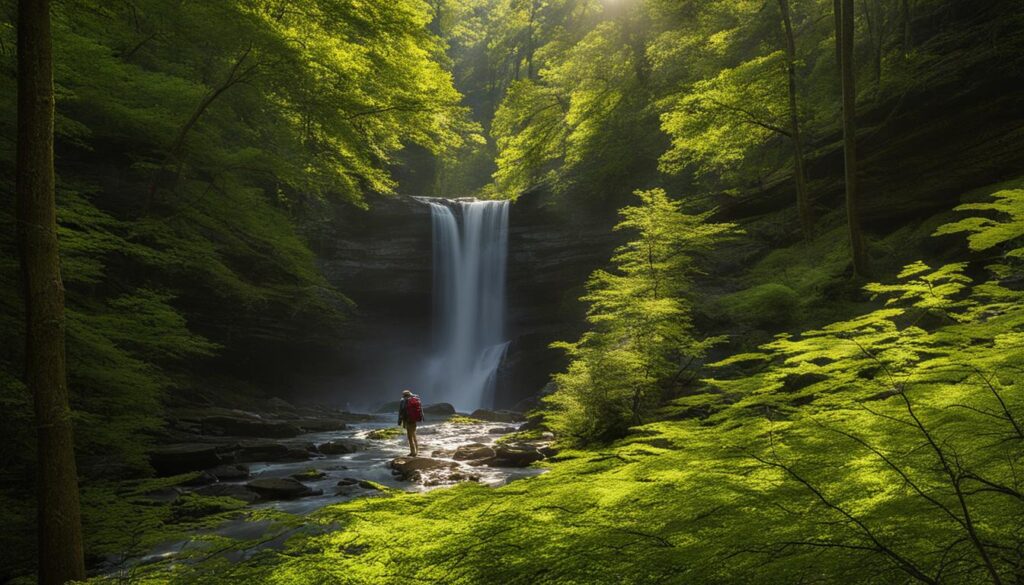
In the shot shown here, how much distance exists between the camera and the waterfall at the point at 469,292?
3350cm

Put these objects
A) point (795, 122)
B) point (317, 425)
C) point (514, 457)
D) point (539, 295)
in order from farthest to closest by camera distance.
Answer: point (539, 295) < point (317, 425) < point (795, 122) < point (514, 457)

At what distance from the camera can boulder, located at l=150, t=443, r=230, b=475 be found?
11.9 m

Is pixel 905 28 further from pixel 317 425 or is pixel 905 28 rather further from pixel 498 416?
pixel 317 425

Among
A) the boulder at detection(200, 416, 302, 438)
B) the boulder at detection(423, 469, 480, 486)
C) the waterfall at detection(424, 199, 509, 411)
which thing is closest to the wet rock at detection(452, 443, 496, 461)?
the boulder at detection(423, 469, 480, 486)

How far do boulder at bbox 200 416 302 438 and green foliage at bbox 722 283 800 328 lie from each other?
14360mm

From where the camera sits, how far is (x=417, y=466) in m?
12.9

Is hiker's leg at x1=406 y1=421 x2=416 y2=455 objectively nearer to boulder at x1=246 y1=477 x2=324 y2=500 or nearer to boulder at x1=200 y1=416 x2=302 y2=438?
boulder at x1=246 y1=477 x2=324 y2=500

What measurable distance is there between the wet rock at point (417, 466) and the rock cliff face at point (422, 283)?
1505 centimetres

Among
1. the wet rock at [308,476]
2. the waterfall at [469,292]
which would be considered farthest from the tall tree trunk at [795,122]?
the waterfall at [469,292]

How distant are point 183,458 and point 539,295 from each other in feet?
77.6

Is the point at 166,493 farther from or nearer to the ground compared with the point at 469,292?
nearer to the ground

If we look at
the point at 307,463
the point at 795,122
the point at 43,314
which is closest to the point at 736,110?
the point at 795,122

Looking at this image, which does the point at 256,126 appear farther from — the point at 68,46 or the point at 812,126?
the point at 812,126

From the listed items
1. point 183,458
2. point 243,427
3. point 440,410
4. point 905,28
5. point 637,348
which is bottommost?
point 440,410
